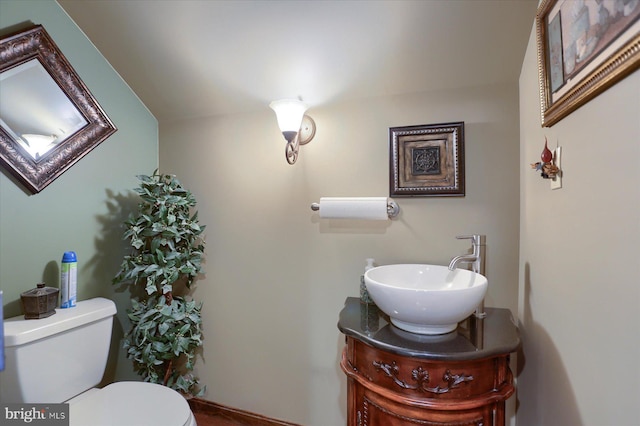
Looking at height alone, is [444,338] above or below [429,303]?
below

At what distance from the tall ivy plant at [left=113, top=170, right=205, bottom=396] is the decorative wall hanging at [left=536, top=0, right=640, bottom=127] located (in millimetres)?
1653

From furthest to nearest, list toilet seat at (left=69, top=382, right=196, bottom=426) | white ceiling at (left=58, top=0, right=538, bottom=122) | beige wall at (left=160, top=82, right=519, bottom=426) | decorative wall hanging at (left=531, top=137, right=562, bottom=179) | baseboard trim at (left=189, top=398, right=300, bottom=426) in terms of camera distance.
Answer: baseboard trim at (left=189, top=398, right=300, bottom=426)
beige wall at (left=160, top=82, right=519, bottom=426)
white ceiling at (left=58, top=0, right=538, bottom=122)
toilet seat at (left=69, top=382, right=196, bottom=426)
decorative wall hanging at (left=531, top=137, right=562, bottom=179)

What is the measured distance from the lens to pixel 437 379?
3.04 feet

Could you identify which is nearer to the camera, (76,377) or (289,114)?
(76,377)

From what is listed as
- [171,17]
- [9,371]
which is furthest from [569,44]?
[9,371]

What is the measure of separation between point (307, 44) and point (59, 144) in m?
1.27

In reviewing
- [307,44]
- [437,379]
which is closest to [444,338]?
[437,379]

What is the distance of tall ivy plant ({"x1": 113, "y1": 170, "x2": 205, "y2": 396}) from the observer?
1576 mm

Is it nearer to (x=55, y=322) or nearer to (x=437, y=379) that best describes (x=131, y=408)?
(x=55, y=322)

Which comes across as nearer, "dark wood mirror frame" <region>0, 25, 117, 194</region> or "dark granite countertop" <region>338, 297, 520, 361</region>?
"dark granite countertop" <region>338, 297, 520, 361</region>

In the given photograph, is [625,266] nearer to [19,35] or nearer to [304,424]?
[304,424]

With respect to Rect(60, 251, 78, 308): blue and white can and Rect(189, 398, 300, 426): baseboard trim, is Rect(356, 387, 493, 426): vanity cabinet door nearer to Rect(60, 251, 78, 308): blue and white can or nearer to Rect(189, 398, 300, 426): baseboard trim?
Rect(189, 398, 300, 426): baseboard trim

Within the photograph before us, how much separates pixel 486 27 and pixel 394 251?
3.34ft

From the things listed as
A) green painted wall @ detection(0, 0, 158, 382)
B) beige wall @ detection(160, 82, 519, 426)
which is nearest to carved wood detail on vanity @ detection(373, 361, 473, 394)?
beige wall @ detection(160, 82, 519, 426)
